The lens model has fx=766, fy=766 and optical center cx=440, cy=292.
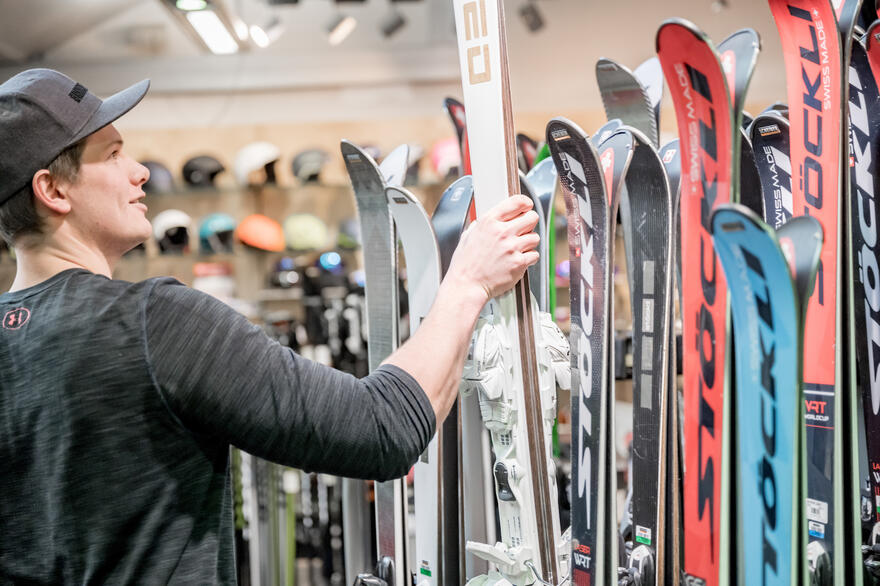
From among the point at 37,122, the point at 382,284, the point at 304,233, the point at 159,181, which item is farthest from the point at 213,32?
the point at 37,122

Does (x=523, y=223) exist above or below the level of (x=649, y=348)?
above

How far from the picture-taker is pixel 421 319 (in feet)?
5.08

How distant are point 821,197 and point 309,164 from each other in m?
3.54

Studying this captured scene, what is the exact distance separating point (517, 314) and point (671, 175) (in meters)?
0.44

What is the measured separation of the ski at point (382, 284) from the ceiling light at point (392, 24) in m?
3.11

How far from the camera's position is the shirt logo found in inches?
38.5

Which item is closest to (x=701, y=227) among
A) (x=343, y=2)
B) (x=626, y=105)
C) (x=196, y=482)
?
(x=626, y=105)

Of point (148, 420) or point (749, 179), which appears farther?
point (749, 179)

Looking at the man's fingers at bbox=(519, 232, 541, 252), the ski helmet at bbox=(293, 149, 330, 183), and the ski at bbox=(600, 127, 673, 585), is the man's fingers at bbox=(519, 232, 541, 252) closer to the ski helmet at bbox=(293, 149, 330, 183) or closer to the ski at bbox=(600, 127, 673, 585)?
the ski at bbox=(600, 127, 673, 585)

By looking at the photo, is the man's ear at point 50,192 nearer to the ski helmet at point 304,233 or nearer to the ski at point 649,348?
the ski at point 649,348

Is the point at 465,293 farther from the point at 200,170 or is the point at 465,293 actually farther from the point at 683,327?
the point at 200,170

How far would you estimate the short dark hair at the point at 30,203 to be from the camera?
0.99 m

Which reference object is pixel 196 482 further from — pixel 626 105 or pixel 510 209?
pixel 626 105

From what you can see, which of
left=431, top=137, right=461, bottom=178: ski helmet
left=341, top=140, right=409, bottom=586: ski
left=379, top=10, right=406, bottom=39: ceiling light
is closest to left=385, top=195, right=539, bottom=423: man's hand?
left=341, top=140, right=409, bottom=586: ski
